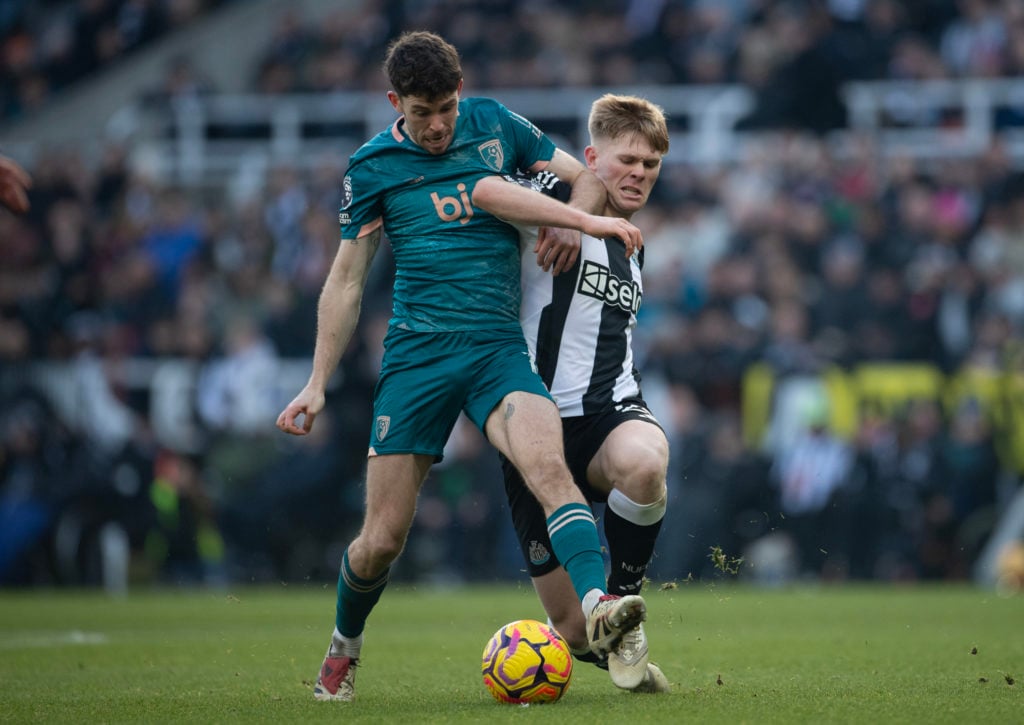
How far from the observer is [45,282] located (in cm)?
1812

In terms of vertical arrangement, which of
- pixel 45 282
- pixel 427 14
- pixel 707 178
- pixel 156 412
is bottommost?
pixel 156 412

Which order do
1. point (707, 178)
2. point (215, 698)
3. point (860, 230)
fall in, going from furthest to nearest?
point (707, 178)
point (860, 230)
point (215, 698)

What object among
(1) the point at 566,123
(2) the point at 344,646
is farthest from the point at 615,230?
(1) the point at 566,123

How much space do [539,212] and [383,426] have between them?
3.47 ft

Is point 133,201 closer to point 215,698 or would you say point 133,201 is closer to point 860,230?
point 860,230

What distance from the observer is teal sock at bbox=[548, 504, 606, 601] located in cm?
566

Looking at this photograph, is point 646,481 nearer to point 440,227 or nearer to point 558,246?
point 558,246

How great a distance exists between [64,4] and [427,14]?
6284mm

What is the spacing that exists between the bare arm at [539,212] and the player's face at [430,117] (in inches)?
9.3

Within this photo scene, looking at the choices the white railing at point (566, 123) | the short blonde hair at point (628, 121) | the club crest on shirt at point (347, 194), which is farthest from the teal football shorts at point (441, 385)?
the white railing at point (566, 123)

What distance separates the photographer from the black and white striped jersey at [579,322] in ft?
20.8

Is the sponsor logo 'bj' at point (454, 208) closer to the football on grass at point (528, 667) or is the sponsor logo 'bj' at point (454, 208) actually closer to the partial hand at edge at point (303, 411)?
the partial hand at edge at point (303, 411)

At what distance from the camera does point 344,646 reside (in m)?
6.36

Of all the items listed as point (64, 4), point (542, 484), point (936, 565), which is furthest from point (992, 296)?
point (64, 4)
